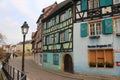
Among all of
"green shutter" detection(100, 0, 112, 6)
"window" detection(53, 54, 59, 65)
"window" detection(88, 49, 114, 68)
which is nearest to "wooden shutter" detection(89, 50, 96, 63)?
"window" detection(88, 49, 114, 68)

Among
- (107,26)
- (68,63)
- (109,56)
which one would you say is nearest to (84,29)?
(107,26)

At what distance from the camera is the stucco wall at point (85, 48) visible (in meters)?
18.1

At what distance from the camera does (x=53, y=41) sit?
29.3m

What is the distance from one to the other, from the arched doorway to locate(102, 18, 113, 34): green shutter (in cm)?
649

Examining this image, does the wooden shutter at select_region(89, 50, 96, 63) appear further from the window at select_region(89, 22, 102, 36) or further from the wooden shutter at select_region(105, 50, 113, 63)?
the window at select_region(89, 22, 102, 36)

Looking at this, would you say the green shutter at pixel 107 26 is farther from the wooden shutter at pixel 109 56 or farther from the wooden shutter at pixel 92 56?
the wooden shutter at pixel 92 56

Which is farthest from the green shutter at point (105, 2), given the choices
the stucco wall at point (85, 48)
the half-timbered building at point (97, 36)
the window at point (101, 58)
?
the window at point (101, 58)

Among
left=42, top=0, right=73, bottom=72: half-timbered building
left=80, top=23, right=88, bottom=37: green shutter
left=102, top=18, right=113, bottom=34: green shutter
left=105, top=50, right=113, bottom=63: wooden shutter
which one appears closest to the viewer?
left=105, top=50, right=113, bottom=63: wooden shutter

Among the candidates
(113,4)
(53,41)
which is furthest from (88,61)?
(53,41)

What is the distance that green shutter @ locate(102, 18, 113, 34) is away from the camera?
18516 mm

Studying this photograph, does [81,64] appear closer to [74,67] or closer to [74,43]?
[74,67]

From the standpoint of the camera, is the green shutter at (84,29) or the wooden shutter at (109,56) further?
the green shutter at (84,29)

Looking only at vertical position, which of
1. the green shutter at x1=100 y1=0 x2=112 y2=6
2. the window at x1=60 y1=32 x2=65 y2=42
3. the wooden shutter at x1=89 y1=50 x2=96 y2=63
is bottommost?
the wooden shutter at x1=89 y1=50 x2=96 y2=63

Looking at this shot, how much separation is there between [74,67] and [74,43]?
2827mm
